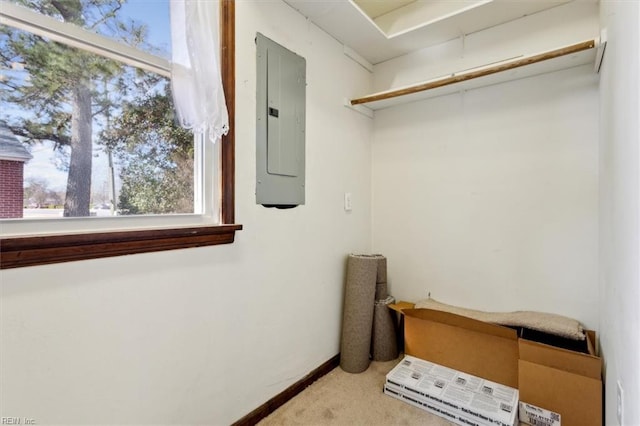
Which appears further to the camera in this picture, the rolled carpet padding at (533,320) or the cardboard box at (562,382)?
the rolled carpet padding at (533,320)

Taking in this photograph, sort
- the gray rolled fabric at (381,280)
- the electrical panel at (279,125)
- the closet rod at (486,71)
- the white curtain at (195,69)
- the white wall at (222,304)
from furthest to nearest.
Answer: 1. the gray rolled fabric at (381,280)
2. the electrical panel at (279,125)
3. the closet rod at (486,71)
4. the white curtain at (195,69)
5. the white wall at (222,304)

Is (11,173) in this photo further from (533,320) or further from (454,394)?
(533,320)

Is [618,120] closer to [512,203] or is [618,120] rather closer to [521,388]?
[512,203]

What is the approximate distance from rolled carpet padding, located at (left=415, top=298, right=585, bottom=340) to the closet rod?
4.69 feet

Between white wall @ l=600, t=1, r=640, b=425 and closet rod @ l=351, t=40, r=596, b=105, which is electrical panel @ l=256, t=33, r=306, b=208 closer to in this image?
closet rod @ l=351, t=40, r=596, b=105

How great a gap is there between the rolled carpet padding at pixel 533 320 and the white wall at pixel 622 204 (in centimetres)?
21

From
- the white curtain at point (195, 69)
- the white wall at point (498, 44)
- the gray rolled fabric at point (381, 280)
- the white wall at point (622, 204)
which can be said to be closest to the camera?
the white wall at point (622, 204)

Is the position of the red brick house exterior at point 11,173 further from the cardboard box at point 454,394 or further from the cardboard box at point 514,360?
the cardboard box at point 514,360

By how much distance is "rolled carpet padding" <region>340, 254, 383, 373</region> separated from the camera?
2037 mm

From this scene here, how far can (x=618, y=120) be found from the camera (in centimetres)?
108

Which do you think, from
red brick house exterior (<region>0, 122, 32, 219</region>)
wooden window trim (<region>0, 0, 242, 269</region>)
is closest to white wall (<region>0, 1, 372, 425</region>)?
wooden window trim (<region>0, 0, 242, 269</region>)

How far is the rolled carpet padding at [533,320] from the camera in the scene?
5.29ft

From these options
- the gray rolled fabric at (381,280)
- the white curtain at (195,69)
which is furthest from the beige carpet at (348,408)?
the white curtain at (195,69)

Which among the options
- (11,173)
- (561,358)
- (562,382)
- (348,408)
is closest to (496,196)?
(561,358)
